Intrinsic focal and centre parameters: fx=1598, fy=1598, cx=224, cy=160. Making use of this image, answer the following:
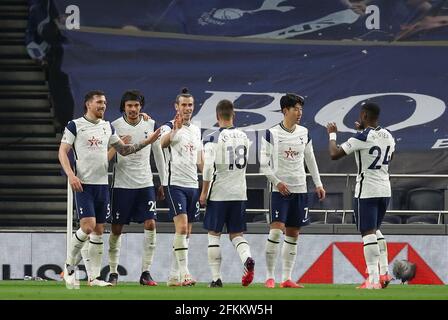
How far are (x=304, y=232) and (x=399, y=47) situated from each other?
412 centimetres

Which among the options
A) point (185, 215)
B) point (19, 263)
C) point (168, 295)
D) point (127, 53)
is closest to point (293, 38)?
point (127, 53)

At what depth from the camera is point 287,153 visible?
17656 millimetres

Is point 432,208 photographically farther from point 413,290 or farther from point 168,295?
point 168,295

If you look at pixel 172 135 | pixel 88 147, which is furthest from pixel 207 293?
pixel 172 135

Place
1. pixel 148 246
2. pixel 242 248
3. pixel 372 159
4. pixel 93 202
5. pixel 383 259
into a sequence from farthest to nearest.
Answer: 1. pixel 148 246
2. pixel 383 259
3. pixel 242 248
4. pixel 372 159
5. pixel 93 202

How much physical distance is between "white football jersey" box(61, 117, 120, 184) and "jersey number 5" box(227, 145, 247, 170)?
4.81 ft

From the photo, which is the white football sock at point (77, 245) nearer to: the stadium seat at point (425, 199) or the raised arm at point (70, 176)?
the raised arm at point (70, 176)

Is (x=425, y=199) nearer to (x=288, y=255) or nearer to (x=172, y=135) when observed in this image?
(x=288, y=255)

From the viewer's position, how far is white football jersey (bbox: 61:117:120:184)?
1706 centimetres

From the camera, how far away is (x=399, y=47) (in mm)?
24406

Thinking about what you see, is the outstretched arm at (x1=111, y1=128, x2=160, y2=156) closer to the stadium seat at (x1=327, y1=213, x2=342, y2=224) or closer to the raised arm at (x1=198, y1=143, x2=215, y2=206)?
the raised arm at (x1=198, y1=143, x2=215, y2=206)

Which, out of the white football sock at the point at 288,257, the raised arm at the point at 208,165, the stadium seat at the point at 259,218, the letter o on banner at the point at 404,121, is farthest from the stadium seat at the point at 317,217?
the raised arm at the point at 208,165

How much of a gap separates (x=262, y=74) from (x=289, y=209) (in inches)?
274

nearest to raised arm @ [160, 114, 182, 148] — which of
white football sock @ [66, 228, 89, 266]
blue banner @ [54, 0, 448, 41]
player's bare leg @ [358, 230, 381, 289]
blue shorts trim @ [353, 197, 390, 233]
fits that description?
white football sock @ [66, 228, 89, 266]
